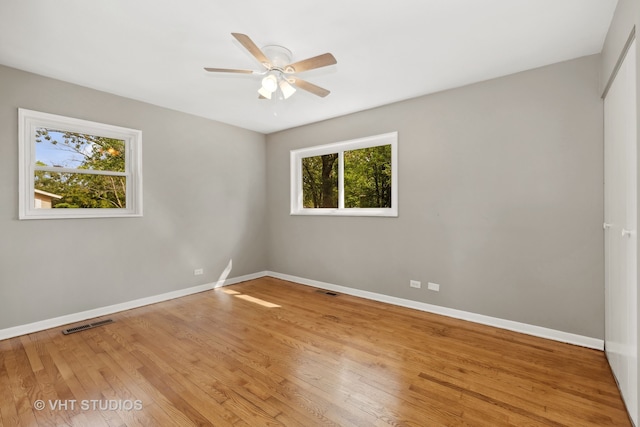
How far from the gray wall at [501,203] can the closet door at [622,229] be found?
0.73ft

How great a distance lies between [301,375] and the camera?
83.0 inches

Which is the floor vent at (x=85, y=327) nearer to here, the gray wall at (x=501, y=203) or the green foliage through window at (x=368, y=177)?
the gray wall at (x=501, y=203)

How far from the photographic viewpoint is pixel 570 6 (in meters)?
1.92

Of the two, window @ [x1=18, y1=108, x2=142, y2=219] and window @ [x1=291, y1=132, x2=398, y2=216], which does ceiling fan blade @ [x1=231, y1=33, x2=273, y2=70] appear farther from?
window @ [x1=18, y1=108, x2=142, y2=219]

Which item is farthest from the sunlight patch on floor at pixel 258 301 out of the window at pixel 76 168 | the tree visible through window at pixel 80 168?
the tree visible through window at pixel 80 168

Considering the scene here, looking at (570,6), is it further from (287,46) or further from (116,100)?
(116,100)

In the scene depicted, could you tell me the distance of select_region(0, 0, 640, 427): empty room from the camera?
188 cm

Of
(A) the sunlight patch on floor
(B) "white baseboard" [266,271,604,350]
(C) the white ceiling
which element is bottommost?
(A) the sunlight patch on floor

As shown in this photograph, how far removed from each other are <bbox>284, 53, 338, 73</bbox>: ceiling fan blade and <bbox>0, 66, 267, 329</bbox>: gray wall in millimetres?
2443

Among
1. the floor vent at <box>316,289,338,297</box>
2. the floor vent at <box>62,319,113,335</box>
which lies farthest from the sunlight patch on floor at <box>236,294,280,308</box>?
the floor vent at <box>62,319,113,335</box>

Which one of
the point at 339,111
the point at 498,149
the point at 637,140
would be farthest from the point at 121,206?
the point at 637,140

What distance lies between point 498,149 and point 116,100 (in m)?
4.34

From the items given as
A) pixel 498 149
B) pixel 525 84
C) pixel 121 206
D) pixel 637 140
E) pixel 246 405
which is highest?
pixel 525 84

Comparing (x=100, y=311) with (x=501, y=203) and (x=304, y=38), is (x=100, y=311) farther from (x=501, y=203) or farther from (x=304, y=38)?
(x=501, y=203)
